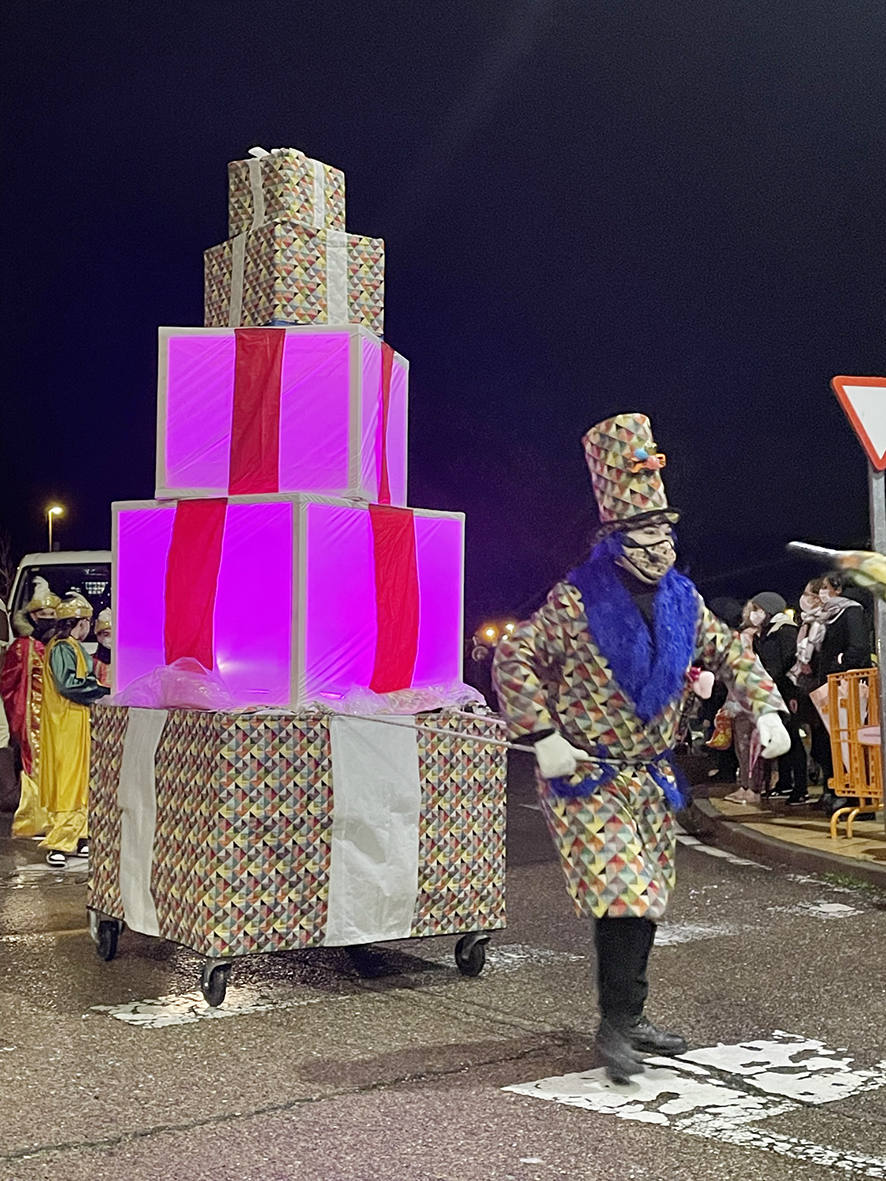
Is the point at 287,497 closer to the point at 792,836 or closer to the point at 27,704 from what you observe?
the point at 792,836

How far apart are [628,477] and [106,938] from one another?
3296 mm

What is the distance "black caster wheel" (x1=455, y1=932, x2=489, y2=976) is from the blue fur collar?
6.04ft

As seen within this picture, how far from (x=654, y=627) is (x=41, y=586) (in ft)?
22.5

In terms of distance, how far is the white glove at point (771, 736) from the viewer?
530 centimetres

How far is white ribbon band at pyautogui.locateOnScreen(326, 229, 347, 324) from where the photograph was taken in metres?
7.17

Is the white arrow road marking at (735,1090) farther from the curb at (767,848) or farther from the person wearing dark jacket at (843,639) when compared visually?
the person wearing dark jacket at (843,639)

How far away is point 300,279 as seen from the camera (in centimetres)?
708

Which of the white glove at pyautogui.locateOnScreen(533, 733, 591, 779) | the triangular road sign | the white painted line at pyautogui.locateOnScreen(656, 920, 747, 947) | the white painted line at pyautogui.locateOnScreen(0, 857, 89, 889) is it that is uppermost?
the triangular road sign

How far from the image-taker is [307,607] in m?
6.53

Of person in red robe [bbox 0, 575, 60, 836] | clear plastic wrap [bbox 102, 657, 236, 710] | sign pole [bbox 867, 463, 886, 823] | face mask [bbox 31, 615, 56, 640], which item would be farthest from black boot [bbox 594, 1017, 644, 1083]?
person in red robe [bbox 0, 575, 60, 836]

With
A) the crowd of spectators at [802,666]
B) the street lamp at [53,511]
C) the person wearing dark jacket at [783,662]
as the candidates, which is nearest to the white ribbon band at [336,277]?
the crowd of spectators at [802,666]

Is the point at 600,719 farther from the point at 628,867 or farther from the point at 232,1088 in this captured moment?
the point at 232,1088

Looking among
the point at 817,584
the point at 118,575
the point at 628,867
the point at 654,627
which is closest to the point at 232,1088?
the point at 628,867

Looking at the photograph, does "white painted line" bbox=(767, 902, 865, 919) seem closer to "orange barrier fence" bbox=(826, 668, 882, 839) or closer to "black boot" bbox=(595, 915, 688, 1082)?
"orange barrier fence" bbox=(826, 668, 882, 839)
